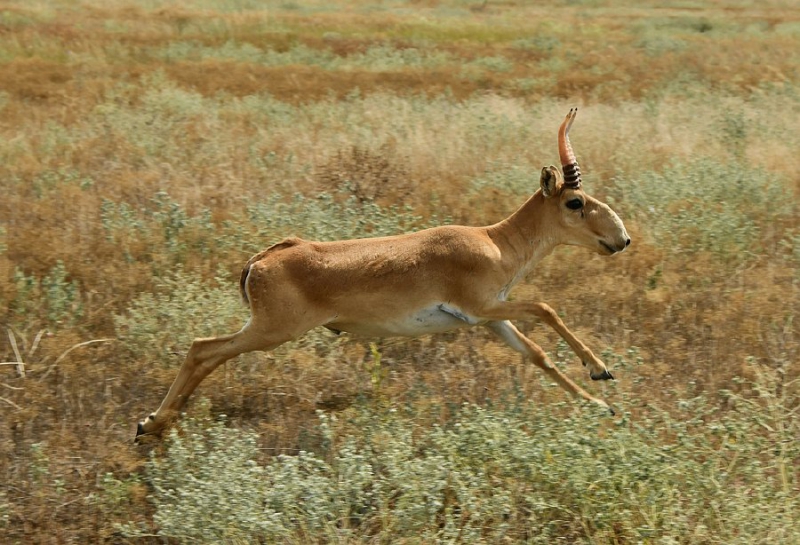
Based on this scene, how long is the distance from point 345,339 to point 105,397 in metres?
2.05

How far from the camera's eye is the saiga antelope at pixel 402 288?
7.04 metres

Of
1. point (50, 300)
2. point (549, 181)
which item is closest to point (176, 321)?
point (50, 300)

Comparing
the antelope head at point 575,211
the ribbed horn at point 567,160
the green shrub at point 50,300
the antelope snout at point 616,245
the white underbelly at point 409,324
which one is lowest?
the green shrub at point 50,300

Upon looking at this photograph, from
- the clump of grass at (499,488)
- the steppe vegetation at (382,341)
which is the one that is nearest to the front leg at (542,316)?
the steppe vegetation at (382,341)

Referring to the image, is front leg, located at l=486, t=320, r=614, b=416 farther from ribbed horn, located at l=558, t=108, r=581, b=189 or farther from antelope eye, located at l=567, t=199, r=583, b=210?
ribbed horn, located at l=558, t=108, r=581, b=189

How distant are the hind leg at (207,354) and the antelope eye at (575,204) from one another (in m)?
2.34

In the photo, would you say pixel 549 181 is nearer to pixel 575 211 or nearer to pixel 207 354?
pixel 575 211

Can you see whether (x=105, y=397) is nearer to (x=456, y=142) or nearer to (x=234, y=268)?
(x=234, y=268)

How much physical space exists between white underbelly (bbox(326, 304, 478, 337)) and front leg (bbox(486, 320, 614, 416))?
41cm

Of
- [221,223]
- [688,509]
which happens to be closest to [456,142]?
[221,223]

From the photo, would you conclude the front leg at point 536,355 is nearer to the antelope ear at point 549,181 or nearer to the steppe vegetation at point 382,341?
the steppe vegetation at point 382,341

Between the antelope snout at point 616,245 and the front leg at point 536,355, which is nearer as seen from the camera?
the front leg at point 536,355

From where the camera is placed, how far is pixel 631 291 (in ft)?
30.7

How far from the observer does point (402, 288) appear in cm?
717
